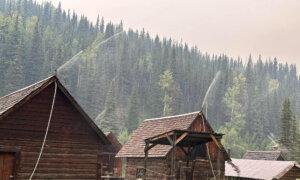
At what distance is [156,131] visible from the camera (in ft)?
129

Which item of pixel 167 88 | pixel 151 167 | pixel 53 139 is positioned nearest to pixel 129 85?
pixel 167 88

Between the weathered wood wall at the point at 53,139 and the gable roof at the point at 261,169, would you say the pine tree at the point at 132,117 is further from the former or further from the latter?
the weathered wood wall at the point at 53,139

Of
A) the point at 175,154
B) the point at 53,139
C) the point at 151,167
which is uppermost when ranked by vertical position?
the point at 53,139

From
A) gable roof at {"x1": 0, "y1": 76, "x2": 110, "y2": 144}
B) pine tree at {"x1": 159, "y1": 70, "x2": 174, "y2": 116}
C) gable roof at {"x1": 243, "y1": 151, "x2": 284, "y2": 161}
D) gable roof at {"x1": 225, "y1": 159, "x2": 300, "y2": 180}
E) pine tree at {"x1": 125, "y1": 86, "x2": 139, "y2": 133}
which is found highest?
pine tree at {"x1": 159, "y1": 70, "x2": 174, "y2": 116}

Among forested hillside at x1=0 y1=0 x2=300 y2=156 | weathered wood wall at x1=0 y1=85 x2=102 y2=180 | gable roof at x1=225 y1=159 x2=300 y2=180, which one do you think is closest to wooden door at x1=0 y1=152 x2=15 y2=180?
weathered wood wall at x1=0 y1=85 x2=102 y2=180

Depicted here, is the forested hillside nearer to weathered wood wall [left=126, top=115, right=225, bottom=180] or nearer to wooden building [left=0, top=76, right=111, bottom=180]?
weathered wood wall [left=126, top=115, right=225, bottom=180]

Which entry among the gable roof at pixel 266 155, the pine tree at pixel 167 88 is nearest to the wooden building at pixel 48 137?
the gable roof at pixel 266 155

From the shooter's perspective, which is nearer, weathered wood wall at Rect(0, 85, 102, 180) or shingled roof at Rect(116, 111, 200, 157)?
weathered wood wall at Rect(0, 85, 102, 180)

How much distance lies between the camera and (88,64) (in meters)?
150

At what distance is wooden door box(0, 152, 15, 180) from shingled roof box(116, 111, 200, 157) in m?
13.5

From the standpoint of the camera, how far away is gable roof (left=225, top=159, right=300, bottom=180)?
4350cm

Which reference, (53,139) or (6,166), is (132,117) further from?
(6,166)

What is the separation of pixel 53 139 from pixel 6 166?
2843 mm

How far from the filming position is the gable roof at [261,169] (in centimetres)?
4350
